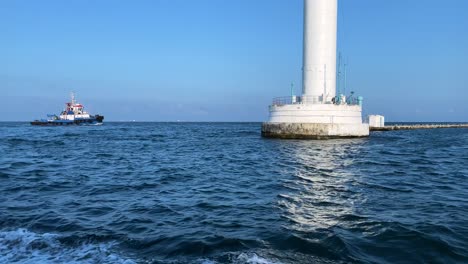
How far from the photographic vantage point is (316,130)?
1455 inches

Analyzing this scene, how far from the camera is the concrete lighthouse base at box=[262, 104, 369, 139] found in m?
36.9

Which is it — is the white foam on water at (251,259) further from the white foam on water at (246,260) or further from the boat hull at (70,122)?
the boat hull at (70,122)

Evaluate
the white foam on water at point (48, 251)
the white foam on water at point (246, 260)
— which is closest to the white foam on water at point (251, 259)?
the white foam on water at point (246, 260)

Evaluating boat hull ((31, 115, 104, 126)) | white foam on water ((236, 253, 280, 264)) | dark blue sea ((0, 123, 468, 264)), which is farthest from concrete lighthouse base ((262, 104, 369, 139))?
boat hull ((31, 115, 104, 126))

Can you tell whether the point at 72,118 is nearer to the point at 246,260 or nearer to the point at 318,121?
the point at 318,121

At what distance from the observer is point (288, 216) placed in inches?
356

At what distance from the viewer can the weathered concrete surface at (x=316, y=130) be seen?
36875 mm

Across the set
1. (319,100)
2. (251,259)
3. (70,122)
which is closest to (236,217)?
(251,259)

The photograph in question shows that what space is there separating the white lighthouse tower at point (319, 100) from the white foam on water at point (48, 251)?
31605mm

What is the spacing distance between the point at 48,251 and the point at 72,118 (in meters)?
100

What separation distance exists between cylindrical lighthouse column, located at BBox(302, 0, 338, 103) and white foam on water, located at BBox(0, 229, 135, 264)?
3390cm

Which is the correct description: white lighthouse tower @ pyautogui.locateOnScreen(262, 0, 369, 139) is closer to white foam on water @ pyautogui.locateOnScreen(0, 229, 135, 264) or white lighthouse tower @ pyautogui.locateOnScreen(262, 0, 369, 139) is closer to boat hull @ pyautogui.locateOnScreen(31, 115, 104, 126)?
white foam on water @ pyautogui.locateOnScreen(0, 229, 135, 264)

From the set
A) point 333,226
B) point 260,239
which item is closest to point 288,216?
point 333,226

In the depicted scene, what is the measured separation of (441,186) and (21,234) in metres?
12.1
